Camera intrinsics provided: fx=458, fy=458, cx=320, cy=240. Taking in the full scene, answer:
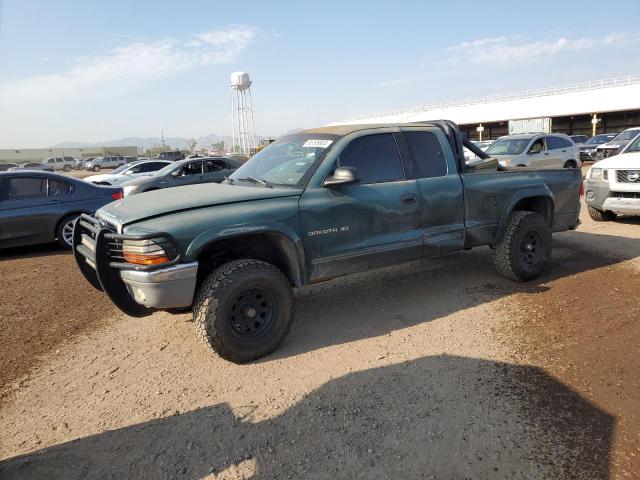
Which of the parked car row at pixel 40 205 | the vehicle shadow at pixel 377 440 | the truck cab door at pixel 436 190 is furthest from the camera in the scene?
the parked car row at pixel 40 205

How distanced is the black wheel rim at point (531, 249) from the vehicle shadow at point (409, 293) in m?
0.27

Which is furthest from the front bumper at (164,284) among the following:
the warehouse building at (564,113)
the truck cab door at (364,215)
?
the warehouse building at (564,113)

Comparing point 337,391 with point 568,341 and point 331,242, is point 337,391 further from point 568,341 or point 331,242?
point 568,341

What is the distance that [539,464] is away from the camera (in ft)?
7.96

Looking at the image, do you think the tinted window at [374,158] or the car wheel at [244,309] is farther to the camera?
the tinted window at [374,158]

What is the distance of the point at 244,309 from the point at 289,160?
1575mm

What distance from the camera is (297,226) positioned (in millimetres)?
3840

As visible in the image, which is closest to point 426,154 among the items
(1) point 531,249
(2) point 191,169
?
(1) point 531,249

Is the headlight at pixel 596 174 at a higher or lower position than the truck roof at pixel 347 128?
lower

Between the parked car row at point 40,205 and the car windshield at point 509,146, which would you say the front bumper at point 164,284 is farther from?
the car windshield at point 509,146

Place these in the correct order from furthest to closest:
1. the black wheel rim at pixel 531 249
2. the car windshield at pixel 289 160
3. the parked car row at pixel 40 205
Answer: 1. the parked car row at pixel 40 205
2. the black wheel rim at pixel 531 249
3. the car windshield at pixel 289 160

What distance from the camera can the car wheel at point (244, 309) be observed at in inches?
137

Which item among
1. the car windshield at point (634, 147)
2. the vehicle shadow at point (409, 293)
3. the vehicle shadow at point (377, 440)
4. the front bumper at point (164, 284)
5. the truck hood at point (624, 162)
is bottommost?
the vehicle shadow at point (377, 440)

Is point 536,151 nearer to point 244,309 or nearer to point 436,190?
point 436,190
